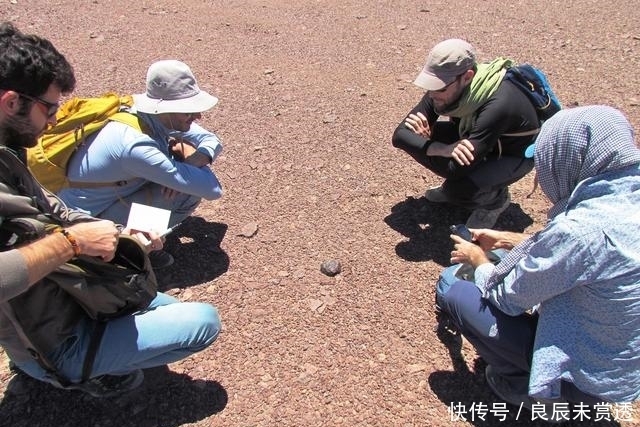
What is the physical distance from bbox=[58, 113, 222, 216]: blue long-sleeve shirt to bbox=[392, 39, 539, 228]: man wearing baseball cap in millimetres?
1658

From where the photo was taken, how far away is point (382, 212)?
4598 mm

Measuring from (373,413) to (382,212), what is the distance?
184cm

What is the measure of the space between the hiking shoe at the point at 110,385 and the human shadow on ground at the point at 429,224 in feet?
6.76

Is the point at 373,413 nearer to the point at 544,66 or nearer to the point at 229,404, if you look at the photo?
the point at 229,404

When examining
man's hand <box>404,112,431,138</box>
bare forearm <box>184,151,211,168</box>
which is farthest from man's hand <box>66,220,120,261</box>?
man's hand <box>404,112,431,138</box>

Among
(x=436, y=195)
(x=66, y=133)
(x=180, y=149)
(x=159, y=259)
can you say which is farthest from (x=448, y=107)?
(x=66, y=133)

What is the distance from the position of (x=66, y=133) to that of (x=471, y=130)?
8.93 feet

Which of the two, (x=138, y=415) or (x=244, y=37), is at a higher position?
(x=244, y=37)

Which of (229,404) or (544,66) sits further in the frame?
(544,66)

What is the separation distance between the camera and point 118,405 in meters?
3.15

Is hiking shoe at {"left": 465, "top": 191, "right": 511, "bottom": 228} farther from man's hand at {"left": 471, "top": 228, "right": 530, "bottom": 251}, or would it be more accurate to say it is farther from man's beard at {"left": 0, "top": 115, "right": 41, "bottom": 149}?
man's beard at {"left": 0, "top": 115, "right": 41, "bottom": 149}

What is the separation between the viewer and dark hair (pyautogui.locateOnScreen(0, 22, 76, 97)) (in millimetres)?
2393

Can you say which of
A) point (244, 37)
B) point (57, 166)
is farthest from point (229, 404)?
point (244, 37)

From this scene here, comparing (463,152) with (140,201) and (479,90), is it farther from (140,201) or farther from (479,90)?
(140,201)
